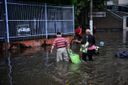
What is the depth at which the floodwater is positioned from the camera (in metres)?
12.6

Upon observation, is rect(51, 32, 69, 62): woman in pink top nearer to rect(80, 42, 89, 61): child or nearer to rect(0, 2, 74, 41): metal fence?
rect(80, 42, 89, 61): child

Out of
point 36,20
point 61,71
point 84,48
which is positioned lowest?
point 61,71

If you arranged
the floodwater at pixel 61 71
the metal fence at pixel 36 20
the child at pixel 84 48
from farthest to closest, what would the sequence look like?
1. the metal fence at pixel 36 20
2. the child at pixel 84 48
3. the floodwater at pixel 61 71

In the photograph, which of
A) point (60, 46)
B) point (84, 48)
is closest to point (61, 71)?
point (60, 46)

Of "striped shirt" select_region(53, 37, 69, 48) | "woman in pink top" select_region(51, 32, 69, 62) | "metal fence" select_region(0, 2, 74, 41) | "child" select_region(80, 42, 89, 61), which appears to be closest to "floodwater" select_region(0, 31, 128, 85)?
"child" select_region(80, 42, 89, 61)

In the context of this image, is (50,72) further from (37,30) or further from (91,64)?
(37,30)

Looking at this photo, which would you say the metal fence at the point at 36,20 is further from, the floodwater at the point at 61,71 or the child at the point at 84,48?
the child at the point at 84,48

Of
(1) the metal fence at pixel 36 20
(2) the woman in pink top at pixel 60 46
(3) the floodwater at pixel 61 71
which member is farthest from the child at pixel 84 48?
(1) the metal fence at pixel 36 20

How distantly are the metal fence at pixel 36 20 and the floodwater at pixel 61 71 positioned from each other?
4.79 metres

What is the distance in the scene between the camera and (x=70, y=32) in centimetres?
3212

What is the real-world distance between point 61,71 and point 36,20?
12.6m

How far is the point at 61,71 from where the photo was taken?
1508 centimetres

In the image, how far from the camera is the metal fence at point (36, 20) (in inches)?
964

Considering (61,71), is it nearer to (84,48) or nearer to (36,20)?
(84,48)
